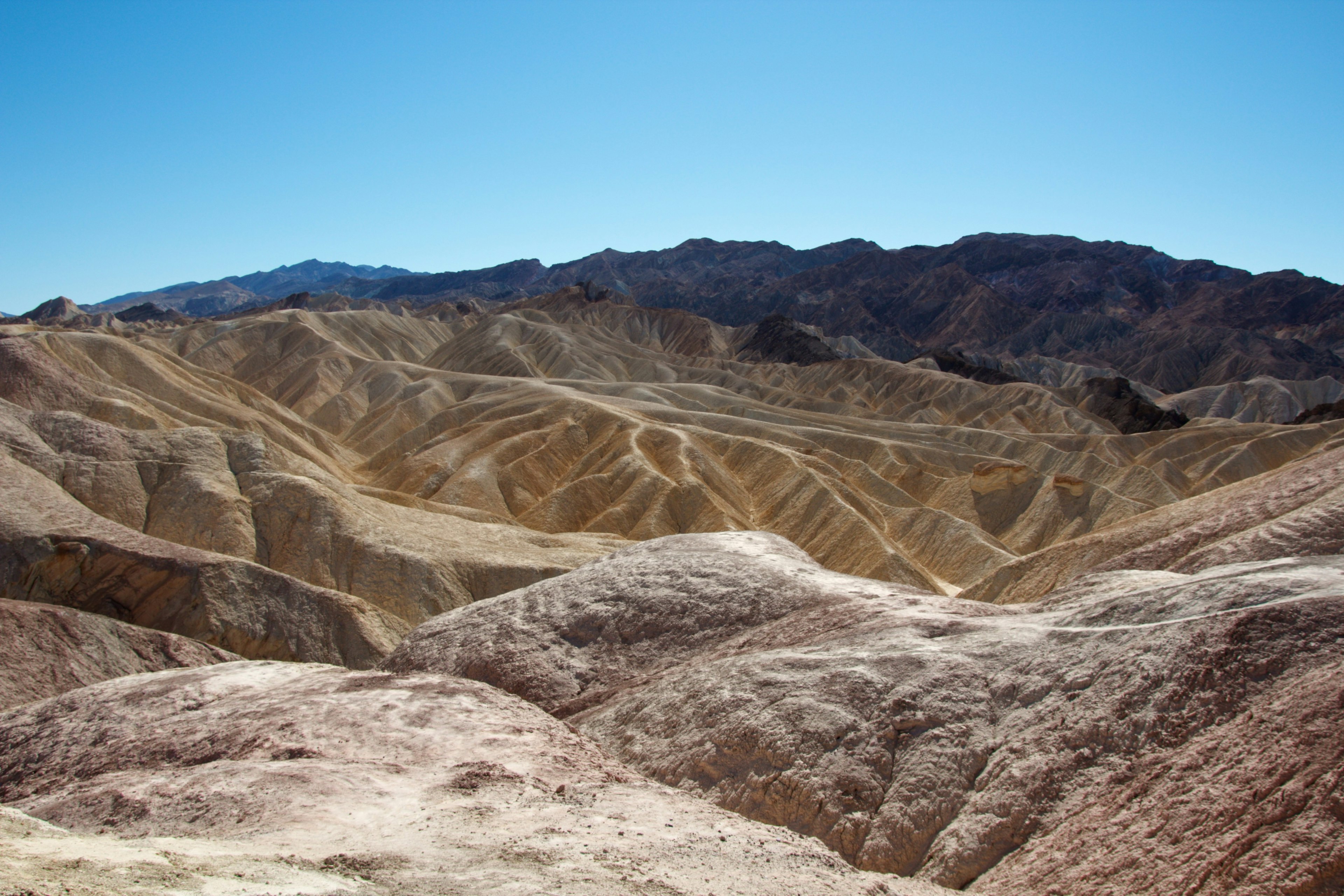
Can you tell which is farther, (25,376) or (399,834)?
(25,376)

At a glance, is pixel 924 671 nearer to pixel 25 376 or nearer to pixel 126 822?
pixel 126 822

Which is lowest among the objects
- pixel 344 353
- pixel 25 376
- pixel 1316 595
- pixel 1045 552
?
pixel 1045 552

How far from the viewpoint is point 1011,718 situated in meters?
8.33

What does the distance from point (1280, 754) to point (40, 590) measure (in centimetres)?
2563

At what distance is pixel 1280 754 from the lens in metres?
6.35

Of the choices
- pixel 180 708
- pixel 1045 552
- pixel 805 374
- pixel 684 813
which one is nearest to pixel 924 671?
pixel 684 813

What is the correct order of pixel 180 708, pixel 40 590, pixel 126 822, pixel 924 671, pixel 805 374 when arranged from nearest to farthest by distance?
pixel 126 822
pixel 924 671
pixel 180 708
pixel 40 590
pixel 805 374

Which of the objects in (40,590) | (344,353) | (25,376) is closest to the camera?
(40,590)

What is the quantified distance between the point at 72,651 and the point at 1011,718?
58.1ft

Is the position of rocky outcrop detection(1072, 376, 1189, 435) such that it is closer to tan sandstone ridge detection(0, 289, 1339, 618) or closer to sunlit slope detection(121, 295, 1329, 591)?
tan sandstone ridge detection(0, 289, 1339, 618)

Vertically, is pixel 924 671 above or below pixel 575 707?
above

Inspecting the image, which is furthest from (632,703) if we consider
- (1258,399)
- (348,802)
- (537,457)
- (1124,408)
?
(1258,399)

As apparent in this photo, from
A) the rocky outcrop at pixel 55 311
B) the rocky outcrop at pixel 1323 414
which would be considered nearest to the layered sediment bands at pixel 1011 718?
the rocky outcrop at pixel 1323 414

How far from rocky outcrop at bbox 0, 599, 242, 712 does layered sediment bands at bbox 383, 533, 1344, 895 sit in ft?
28.4
